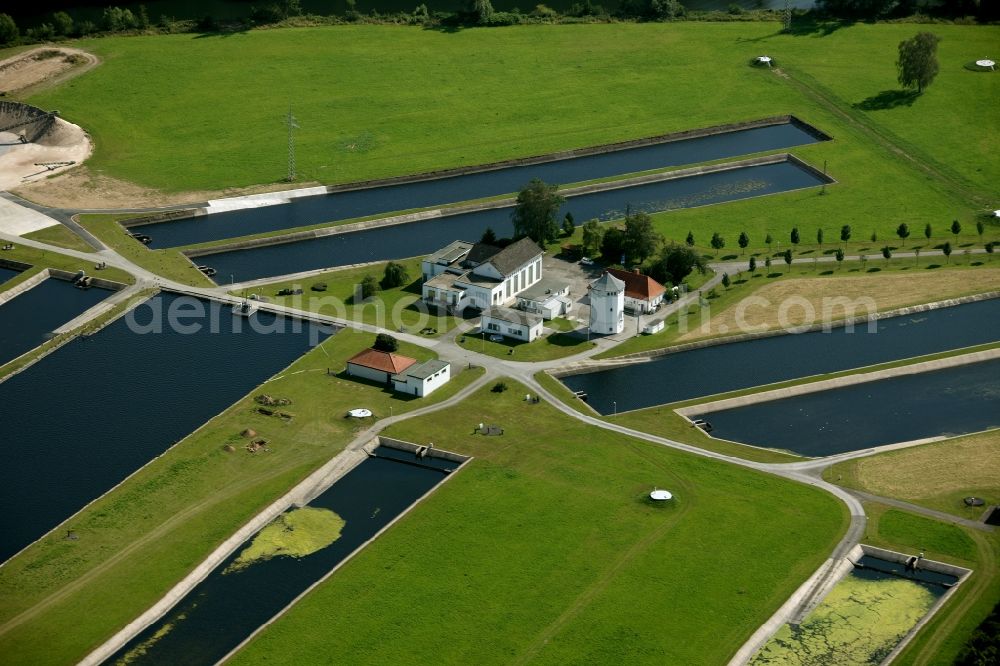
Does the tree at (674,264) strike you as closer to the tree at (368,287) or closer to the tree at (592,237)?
the tree at (592,237)

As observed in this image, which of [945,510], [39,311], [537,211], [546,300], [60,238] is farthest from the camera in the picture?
[60,238]

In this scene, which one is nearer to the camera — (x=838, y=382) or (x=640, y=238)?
(x=838, y=382)

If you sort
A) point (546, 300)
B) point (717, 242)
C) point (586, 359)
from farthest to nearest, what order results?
point (717, 242)
point (546, 300)
point (586, 359)

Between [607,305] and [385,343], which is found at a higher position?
[385,343]

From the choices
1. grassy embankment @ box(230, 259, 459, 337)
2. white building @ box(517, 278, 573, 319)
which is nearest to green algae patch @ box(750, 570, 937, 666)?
white building @ box(517, 278, 573, 319)

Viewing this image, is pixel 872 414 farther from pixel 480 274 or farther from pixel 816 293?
pixel 480 274

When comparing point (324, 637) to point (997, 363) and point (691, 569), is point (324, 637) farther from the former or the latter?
point (997, 363)

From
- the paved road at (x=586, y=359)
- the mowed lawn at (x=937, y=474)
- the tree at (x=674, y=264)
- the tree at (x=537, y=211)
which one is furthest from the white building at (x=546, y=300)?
the mowed lawn at (x=937, y=474)

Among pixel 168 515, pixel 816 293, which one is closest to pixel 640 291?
pixel 816 293

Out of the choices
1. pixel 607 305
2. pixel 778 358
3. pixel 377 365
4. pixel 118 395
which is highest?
pixel 607 305
